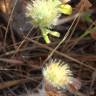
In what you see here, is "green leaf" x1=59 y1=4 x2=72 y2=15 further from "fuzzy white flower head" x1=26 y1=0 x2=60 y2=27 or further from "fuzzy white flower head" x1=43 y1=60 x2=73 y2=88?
"fuzzy white flower head" x1=43 y1=60 x2=73 y2=88

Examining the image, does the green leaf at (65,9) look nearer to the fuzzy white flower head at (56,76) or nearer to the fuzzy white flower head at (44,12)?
the fuzzy white flower head at (44,12)

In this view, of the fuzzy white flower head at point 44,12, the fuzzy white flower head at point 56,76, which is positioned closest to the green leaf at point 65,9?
the fuzzy white flower head at point 44,12

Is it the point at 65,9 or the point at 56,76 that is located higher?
the point at 65,9

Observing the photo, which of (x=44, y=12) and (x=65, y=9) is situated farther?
(x=65, y=9)

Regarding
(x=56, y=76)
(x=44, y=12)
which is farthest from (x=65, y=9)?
(x=56, y=76)

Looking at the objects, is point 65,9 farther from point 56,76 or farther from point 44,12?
point 56,76

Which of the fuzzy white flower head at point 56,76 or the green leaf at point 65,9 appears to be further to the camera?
the green leaf at point 65,9

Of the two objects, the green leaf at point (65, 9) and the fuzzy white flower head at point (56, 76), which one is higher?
the green leaf at point (65, 9)

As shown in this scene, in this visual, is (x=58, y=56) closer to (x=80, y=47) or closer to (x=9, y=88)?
(x=80, y=47)
